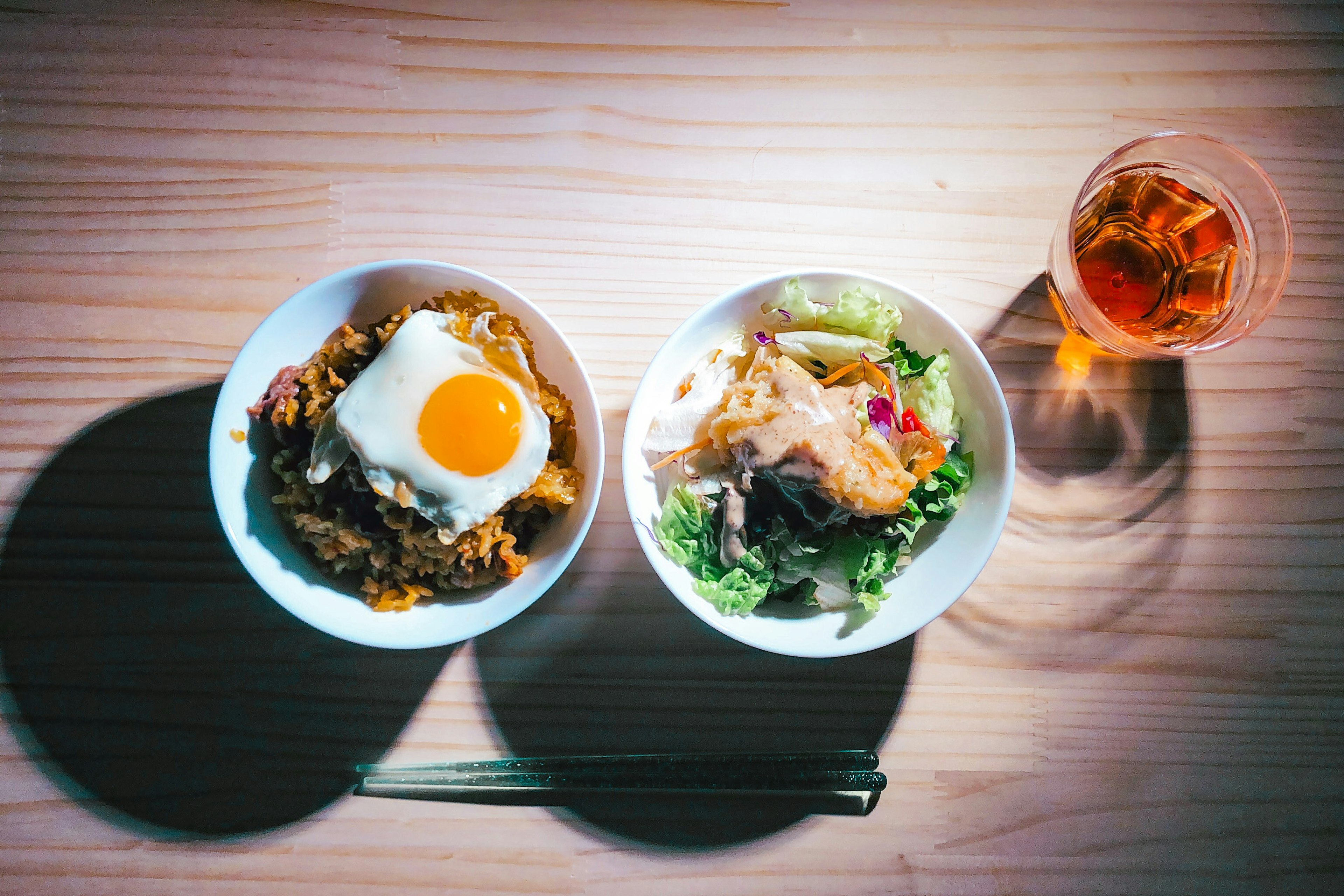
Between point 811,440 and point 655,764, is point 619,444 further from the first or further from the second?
point 655,764

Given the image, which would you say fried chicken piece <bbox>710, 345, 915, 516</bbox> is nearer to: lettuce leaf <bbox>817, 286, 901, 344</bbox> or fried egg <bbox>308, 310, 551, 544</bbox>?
lettuce leaf <bbox>817, 286, 901, 344</bbox>

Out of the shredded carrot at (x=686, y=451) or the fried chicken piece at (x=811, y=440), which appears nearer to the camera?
the fried chicken piece at (x=811, y=440)

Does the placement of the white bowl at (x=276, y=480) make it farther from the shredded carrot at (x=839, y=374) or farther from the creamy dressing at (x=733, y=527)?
the shredded carrot at (x=839, y=374)

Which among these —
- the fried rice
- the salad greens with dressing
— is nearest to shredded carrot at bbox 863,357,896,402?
the salad greens with dressing

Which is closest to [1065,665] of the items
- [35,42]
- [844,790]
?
[844,790]

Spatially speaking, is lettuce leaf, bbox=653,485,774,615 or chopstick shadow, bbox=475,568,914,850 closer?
lettuce leaf, bbox=653,485,774,615

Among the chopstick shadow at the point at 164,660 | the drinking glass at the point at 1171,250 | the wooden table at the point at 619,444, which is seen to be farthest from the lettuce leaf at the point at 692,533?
the drinking glass at the point at 1171,250

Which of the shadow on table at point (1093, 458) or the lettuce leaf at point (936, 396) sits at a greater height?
the lettuce leaf at point (936, 396)
